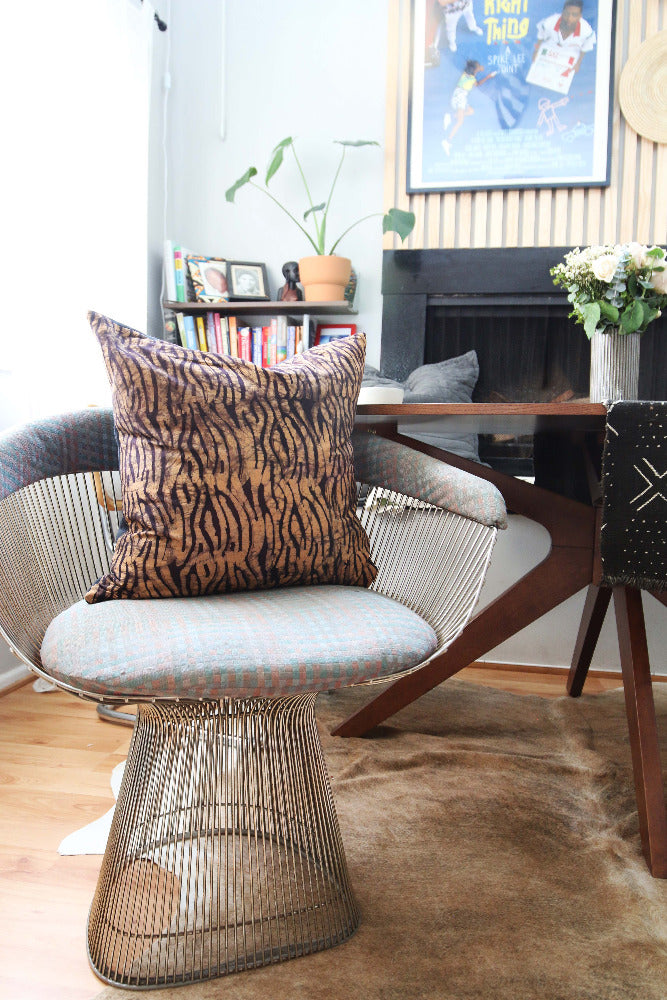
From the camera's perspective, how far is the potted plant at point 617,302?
155cm

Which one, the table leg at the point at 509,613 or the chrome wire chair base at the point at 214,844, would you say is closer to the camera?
the chrome wire chair base at the point at 214,844

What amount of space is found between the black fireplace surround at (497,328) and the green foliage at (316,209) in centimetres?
12

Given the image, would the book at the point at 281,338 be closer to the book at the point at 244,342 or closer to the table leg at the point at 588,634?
the book at the point at 244,342

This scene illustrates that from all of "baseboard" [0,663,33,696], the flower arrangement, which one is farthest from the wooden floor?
the flower arrangement

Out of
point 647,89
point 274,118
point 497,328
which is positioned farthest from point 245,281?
point 647,89

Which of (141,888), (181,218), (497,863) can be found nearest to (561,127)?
(181,218)

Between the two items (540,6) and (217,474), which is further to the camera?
(540,6)

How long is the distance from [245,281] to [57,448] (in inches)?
73.2

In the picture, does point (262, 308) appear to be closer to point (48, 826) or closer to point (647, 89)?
point (647, 89)

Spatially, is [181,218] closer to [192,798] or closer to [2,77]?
[2,77]

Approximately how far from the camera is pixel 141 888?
1036 millimetres

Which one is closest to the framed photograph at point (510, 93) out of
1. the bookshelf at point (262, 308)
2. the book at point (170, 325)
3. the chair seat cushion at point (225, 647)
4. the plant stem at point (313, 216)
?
the plant stem at point (313, 216)

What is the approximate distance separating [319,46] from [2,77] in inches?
55.4

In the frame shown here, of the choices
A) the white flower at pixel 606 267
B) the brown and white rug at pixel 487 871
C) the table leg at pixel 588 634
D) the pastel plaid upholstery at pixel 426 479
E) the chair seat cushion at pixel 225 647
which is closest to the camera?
the chair seat cushion at pixel 225 647
